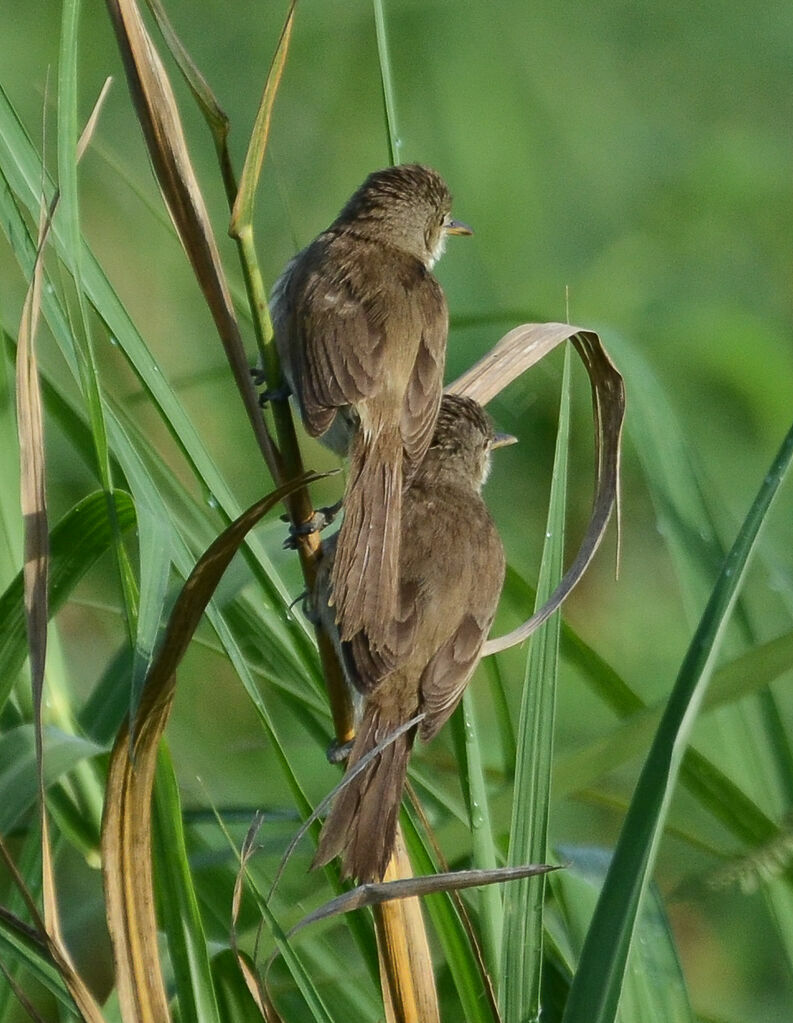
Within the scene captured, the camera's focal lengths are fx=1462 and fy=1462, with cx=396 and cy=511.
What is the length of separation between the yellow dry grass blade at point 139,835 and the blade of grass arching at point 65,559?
0.38 metres

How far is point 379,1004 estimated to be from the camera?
2.68 meters

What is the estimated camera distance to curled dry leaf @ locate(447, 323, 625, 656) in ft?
7.31

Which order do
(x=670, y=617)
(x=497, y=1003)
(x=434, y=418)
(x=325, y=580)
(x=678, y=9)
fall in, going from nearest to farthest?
(x=497, y=1003) < (x=325, y=580) < (x=434, y=418) < (x=670, y=617) < (x=678, y=9)

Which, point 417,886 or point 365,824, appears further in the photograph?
point 365,824

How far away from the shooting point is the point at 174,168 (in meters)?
1.97

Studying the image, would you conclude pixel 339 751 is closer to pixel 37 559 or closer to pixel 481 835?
pixel 481 835

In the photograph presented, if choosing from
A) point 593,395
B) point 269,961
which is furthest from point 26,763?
point 593,395

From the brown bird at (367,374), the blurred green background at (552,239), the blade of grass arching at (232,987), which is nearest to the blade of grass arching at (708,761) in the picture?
the brown bird at (367,374)

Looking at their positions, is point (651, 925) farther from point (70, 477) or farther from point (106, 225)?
point (106, 225)

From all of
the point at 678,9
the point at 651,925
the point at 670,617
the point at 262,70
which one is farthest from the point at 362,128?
the point at 651,925

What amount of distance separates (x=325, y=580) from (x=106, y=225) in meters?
3.41

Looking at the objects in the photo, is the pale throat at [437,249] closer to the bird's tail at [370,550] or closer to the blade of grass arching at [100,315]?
the bird's tail at [370,550]

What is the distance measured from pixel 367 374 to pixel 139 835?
3.69 feet

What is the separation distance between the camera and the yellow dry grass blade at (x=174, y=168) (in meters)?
1.92
